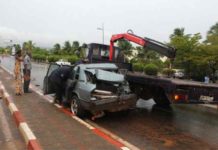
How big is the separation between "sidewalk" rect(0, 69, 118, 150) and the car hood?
146cm

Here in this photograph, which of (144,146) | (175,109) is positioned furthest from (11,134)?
(175,109)

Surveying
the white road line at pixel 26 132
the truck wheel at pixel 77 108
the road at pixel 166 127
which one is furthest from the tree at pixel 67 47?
the white road line at pixel 26 132

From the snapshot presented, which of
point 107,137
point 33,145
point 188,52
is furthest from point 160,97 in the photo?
point 188,52

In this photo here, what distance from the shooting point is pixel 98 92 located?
28.0 ft

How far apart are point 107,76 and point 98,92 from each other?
1.94 ft

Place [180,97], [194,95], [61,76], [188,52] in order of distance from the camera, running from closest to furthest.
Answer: [180,97]
[194,95]
[61,76]
[188,52]

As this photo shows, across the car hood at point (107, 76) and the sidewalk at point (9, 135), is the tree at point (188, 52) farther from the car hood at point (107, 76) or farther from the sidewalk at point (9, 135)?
the sidewalk at point (9, 135)

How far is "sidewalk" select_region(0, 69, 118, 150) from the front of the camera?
5.90 meters

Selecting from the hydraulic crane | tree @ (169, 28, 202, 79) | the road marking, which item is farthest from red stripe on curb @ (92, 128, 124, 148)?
tree @ (169, 28, 202, 79)

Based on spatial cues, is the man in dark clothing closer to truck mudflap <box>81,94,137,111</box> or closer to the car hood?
the car hood

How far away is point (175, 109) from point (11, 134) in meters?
6.57

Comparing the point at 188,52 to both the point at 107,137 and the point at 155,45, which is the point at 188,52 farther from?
the point at 107,137

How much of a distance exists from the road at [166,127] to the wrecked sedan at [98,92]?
506 millimetres

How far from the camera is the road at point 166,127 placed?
6.70 metres
